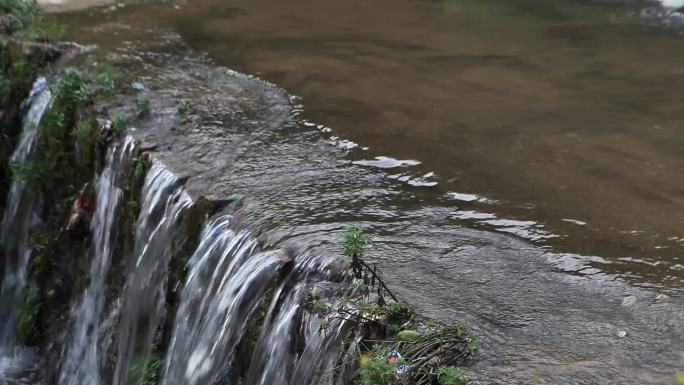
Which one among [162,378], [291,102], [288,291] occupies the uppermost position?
[291,102]

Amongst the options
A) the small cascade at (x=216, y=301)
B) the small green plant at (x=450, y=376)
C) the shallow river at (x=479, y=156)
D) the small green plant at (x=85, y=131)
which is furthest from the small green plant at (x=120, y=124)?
the small green plant at (x=450, y=376)

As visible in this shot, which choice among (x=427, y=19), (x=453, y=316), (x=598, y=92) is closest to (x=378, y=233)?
(x=453, y=316)

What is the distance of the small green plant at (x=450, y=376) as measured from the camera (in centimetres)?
282

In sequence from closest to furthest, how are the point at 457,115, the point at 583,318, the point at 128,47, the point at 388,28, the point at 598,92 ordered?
the point at 583,318 < the point at 457,115 < the point at 598,92 < the point at 128,47 < the point at 388,28

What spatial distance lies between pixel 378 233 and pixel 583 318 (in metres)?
1.10

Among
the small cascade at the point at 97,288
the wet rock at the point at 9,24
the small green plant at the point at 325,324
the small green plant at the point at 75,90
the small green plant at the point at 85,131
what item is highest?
the wet rock at the point at 9,24

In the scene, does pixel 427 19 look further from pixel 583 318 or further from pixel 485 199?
pixel 583 318

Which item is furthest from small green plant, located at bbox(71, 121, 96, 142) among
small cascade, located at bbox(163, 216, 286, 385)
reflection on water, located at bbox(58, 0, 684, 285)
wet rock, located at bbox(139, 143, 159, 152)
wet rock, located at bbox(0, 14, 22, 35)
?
wet rock, located at bbox(0, 14, 22, 35)

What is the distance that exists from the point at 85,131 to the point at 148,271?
155 centimetres

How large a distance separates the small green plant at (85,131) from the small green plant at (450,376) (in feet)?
13.0

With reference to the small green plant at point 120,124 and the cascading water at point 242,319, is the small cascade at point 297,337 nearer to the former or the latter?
the cascading water at point 242,319

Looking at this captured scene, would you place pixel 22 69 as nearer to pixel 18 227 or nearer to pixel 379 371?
pixel 18 227

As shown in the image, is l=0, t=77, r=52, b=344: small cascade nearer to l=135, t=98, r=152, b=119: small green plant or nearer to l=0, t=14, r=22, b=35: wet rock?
l=135, t=98, r=152, b=119: small green plant

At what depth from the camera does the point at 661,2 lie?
9312 mm
